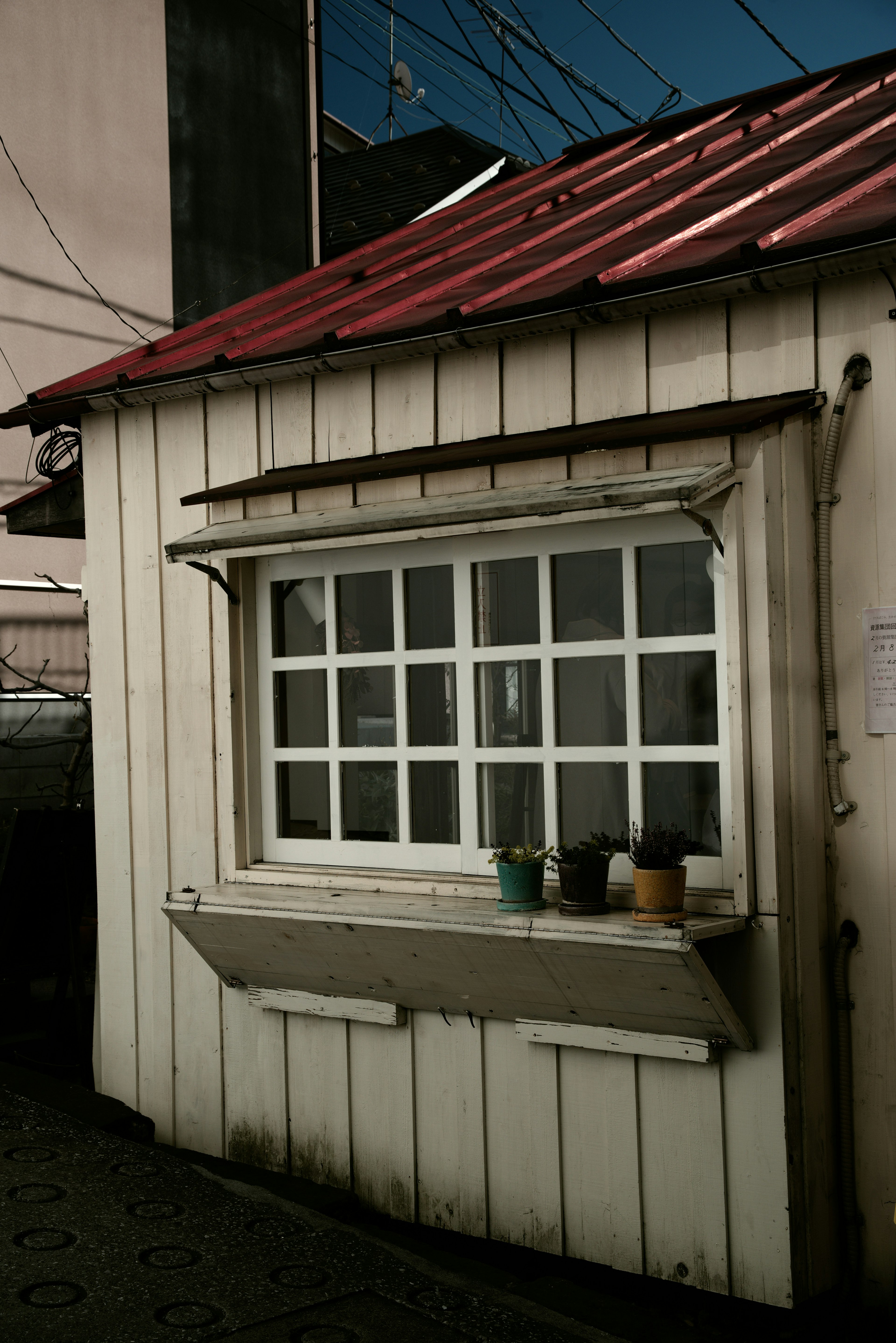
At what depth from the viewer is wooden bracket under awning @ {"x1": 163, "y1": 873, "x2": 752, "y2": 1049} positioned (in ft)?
12.1

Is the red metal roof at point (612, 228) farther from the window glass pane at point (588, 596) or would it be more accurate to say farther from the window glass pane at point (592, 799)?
the window glass pane at point (592, 799)

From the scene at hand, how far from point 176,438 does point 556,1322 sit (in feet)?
12.7

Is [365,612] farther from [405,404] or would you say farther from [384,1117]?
[384,1117]

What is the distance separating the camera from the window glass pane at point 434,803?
4621 millimetres

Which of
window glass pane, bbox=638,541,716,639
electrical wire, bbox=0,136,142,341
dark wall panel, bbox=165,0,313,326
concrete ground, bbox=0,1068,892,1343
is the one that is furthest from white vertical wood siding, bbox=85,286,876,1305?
dark wall panel, bbox=165,0,313,326

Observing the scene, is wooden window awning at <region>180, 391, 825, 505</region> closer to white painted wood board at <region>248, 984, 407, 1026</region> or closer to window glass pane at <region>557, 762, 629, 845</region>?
window glass pane at <region>557, 762, 629, 845</region>

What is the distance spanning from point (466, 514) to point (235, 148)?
977cm

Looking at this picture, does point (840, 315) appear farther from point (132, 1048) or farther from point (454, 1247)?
point (132, 1048)

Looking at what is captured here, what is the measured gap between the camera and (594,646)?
4223 mm

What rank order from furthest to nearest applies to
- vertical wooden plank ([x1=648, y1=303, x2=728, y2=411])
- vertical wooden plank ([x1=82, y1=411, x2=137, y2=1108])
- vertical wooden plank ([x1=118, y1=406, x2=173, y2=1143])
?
vertical wooden plank ([x1=82, y1=411, x2=137, y2=1108]) < vertical wooden plank ([x1=118, y1=406, x2=173, y2=1143]) < vertical wooden plank ([x1=648, y1=303, x2=728, y2=411])

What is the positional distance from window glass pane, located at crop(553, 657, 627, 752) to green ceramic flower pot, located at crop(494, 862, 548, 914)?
0.36 metres

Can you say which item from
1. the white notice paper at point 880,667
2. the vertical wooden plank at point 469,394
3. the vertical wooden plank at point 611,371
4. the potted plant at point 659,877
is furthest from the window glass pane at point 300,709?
the white notice paper at point 880,667

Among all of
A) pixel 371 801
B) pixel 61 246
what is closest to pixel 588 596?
pixel 371 801

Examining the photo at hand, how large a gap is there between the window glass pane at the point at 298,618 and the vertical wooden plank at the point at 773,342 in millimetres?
1940
